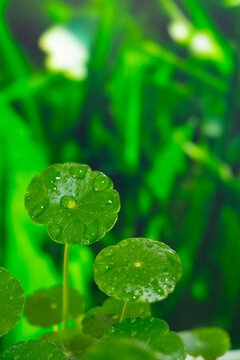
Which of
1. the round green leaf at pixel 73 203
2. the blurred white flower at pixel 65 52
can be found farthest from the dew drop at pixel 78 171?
the blurred white flower at pixel 65 52

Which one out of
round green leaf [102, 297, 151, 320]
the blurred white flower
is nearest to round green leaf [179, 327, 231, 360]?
round green leaf [102, 297, 151, 320]

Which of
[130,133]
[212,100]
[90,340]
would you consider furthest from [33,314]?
[212,100]

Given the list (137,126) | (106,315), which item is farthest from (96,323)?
(137,126)

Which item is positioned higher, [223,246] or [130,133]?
[130,133]

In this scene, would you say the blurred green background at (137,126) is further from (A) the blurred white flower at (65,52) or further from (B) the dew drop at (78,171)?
(B) the dew drop at (78,171)

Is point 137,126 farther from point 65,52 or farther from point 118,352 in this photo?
point 118,352

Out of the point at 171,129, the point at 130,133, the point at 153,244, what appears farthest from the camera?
the point at 171,129

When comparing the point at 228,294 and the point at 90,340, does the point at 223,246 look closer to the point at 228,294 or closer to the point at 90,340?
the point at 228,294
